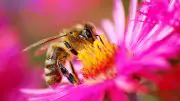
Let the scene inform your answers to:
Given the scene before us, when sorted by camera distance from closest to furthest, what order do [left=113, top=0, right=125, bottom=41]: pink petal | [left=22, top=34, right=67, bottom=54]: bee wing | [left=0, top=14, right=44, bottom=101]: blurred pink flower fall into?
[left=22, top=34, right=67, bottom=54]: bee wing, [left=113, top=0, right=125, bottom=41]: pink petal, [left=0, top=14, right=44, bottom=101]: blurred pink flower

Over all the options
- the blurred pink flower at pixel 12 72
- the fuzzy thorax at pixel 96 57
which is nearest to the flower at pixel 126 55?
the fuzzy thorax at pixel 96 57

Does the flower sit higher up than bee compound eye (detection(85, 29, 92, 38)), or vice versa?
bee compound eye (detection(85, 29, 92, 38))

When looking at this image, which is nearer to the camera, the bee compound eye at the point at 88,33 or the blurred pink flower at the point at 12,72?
the bee compound eye at the point at 88,33

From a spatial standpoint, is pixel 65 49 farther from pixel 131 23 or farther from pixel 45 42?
pixel 131 23

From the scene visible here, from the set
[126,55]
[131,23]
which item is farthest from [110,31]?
[126,55]

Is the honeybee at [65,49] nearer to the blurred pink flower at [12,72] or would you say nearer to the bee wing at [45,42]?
the bee wing at [45,42]

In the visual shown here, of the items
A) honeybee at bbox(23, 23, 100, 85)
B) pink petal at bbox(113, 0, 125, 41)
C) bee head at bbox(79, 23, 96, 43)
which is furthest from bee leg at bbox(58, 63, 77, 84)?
pink petal at bbox(113, 0, 125, 41)

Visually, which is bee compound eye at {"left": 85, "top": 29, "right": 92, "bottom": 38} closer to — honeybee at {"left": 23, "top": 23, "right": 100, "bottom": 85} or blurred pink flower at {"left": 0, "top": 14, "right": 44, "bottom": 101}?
honeybee at {"left": 23, "top": 23, "right": 100, "bottom": 85}
